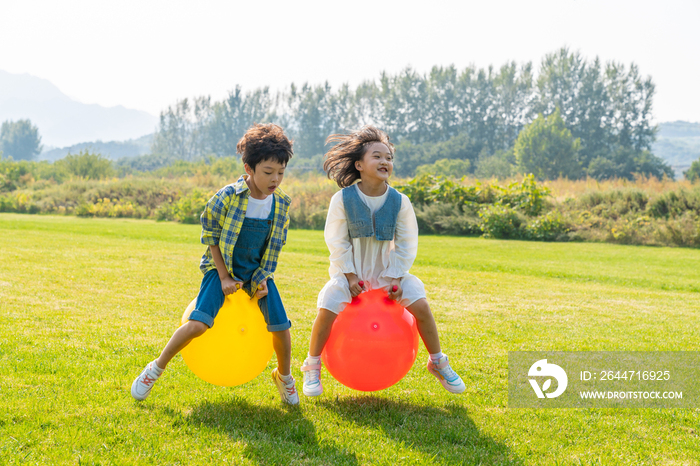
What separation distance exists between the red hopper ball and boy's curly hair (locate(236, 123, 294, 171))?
111 centimetres

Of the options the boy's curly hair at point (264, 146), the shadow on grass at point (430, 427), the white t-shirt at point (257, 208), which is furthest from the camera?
the white t-shirt at point (257, 208)

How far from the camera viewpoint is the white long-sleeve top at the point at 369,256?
143 inches

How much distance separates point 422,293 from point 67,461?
223 centimetres

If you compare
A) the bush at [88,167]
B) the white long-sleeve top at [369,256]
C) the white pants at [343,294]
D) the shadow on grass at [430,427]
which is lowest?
the shadow on grass at [430,427]

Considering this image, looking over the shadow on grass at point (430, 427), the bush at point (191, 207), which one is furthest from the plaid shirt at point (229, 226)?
the bush at point (191, 207)

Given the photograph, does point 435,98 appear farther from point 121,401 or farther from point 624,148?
point 121,401

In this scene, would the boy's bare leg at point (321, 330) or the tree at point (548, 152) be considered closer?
the boy's bare leg at point (321, 330)

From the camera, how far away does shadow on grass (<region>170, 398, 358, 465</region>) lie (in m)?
2.84

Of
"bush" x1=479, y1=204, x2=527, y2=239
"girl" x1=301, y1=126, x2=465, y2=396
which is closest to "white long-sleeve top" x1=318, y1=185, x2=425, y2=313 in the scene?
"girl" x1=301, y1=126, x2=465, y2=396

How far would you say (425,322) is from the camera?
3.67 metres

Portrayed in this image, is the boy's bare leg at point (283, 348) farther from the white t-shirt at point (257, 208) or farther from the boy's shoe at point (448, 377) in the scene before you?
the boy's shoe at point (448, 377)

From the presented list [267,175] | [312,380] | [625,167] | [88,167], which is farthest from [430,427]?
[625,167]

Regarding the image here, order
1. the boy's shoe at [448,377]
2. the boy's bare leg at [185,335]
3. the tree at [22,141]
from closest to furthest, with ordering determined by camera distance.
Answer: the boy's bare leg at [185,335]
the boy's shoe at [448,377]
the tree at [22,141]

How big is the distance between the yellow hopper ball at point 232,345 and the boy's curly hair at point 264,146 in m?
0.89
